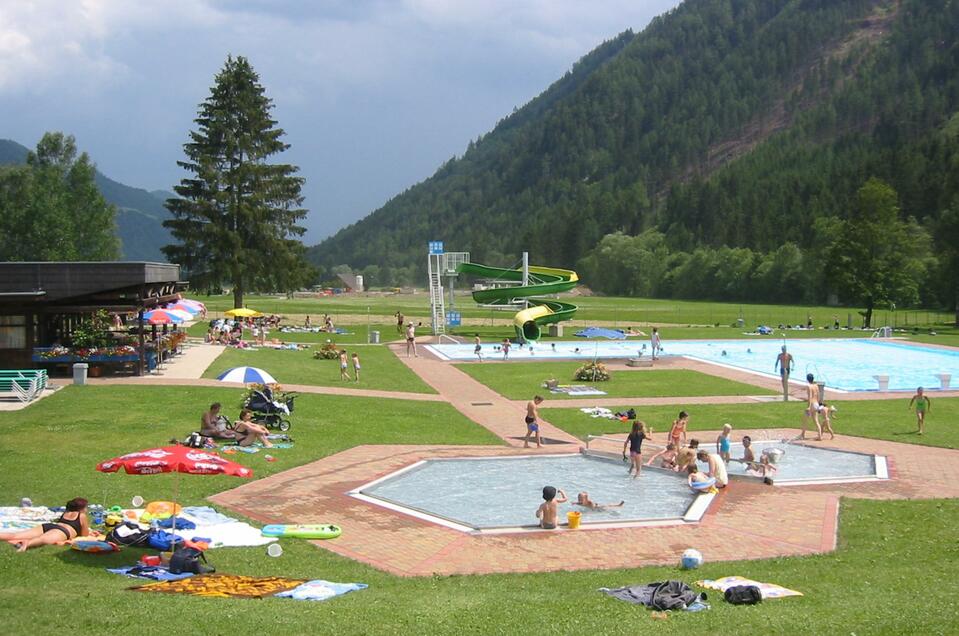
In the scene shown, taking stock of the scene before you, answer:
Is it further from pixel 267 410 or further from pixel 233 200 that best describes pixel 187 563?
pixel 233 200

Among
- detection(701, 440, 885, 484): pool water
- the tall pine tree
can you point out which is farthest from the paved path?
the tall pine tree

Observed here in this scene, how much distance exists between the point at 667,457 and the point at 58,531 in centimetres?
1308

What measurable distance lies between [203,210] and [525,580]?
57310mm

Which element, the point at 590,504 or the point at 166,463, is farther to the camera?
the point at 590,504

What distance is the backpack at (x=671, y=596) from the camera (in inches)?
405

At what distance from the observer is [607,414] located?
28188 millimetres

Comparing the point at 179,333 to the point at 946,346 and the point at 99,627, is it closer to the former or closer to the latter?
the point at 99,627

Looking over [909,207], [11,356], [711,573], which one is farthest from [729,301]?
[711,573]

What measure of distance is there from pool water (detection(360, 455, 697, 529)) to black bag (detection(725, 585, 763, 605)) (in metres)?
5.22

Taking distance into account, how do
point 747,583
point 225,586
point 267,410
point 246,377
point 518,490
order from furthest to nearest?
point 267,410
point 246,377
point 518,490
point 747,583
point 225,586

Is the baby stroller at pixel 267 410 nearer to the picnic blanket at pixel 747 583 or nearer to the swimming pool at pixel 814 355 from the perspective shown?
the picnic blanket at pixel 747 583

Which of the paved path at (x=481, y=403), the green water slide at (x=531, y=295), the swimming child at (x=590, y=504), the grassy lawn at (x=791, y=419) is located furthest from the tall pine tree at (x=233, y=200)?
the swimming child at (x=590, y=504)

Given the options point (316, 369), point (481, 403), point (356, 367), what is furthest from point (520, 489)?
point (316, 369)

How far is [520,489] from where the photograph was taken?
18453 millimetres
